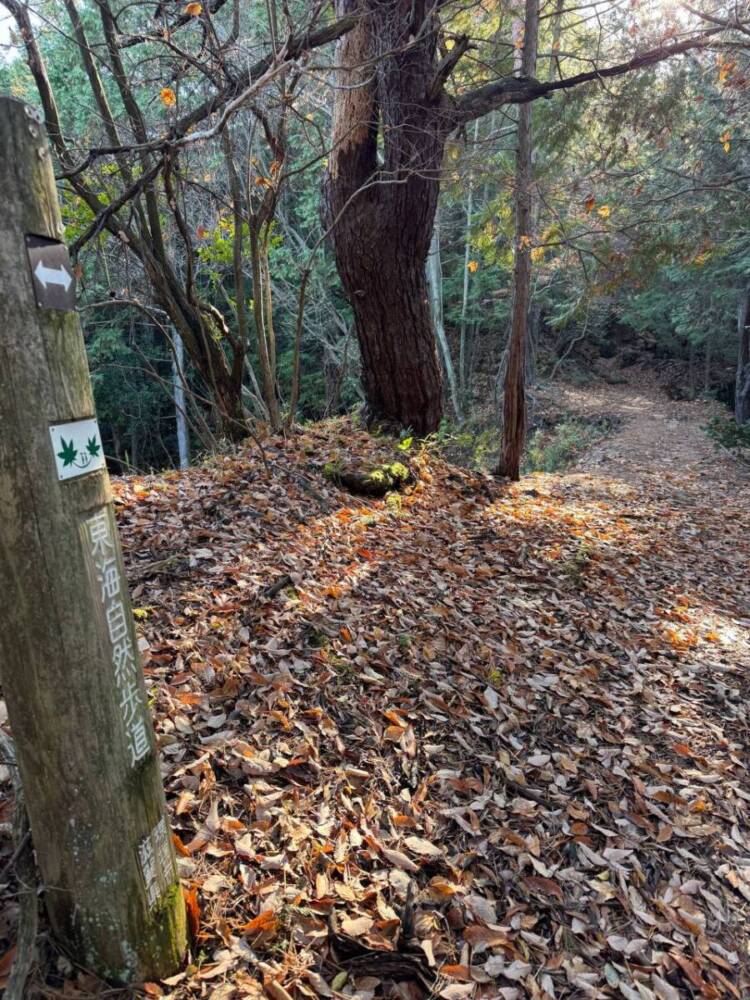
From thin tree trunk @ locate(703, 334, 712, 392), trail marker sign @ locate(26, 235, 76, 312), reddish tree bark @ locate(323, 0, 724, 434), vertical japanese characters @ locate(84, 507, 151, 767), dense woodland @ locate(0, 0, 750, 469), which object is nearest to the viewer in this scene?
trail marker sign @ locate(26, 235, 76, 312)

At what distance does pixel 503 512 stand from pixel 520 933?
15.3 feet

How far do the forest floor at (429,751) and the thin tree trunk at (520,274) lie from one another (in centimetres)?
254

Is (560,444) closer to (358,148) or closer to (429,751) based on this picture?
(358,148)

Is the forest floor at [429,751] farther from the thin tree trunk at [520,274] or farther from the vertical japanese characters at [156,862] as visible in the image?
the thin tree trunk at [520,274]

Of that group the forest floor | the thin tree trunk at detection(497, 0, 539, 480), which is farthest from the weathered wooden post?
the thin tree trunk at detection(497, 0, 539, 480)

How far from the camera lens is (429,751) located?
9.71ft

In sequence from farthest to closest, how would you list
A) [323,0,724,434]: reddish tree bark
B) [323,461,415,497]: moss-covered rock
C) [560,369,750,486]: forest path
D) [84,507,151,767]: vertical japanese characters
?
[560,369,750,486]: forest path → [323,0,724,434]: reddish tree bark → [323,461,415,497]: moss-covered rock → [84,507,151,767]: vertical japanese characters

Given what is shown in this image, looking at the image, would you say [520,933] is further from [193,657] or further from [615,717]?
[193,657]

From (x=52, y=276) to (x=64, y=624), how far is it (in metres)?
0.75

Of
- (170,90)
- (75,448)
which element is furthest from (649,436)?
(75,448)

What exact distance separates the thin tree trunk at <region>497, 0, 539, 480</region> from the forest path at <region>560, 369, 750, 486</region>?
3.87m

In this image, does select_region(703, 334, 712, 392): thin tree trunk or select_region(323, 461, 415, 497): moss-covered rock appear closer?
select_region(323, 461, 415, 497): moss-covered rock

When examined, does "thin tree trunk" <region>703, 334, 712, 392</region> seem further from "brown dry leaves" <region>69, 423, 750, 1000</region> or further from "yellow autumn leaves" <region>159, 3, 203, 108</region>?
"yellow autumn leaves" <region>159, 3, 203, 108</region>

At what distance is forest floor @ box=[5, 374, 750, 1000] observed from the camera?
211cm
